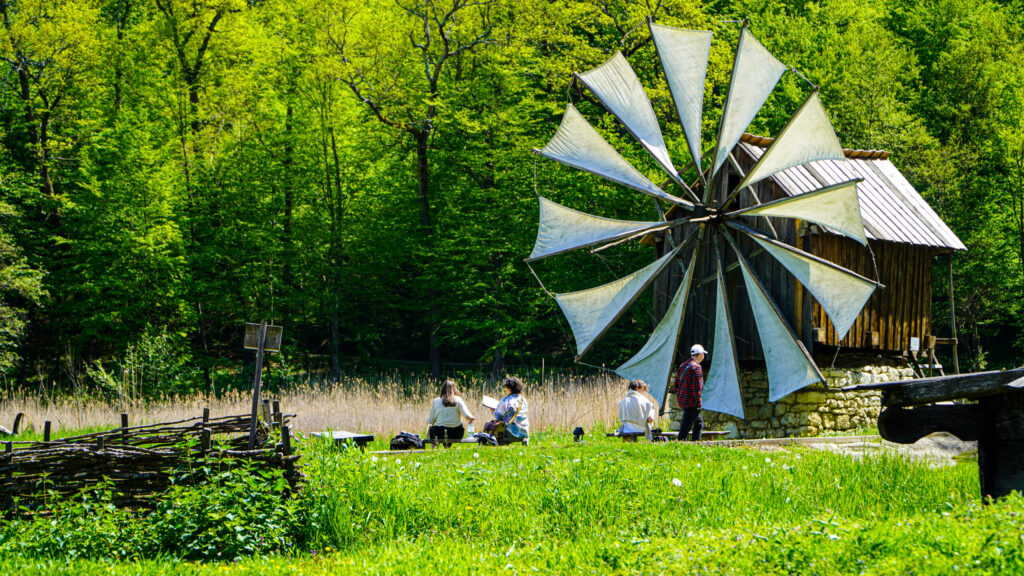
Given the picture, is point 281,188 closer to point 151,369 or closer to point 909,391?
point 151,369

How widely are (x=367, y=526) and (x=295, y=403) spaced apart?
469 inches

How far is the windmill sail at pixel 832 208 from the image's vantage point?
13648 mm

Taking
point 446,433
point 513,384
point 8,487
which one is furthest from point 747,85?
point 8,487

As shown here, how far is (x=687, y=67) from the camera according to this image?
15805mm

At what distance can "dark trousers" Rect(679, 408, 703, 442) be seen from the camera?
13.7m

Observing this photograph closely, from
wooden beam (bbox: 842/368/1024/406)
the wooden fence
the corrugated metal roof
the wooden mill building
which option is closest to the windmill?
the wooden mill building

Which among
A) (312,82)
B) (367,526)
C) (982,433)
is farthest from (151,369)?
(982,433)

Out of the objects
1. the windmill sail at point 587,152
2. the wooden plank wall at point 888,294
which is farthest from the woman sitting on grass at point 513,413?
the wooden plank wall at point 888,294

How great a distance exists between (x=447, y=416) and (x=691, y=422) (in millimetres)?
3682

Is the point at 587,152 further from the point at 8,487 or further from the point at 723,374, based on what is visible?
the point at 8,487

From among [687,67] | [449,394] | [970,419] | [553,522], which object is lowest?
[553,522]

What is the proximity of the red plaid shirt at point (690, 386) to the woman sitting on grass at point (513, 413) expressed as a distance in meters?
2.33

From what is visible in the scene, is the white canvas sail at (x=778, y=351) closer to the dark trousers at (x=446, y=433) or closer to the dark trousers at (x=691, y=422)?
the dark trousers at (x=691, y=422)

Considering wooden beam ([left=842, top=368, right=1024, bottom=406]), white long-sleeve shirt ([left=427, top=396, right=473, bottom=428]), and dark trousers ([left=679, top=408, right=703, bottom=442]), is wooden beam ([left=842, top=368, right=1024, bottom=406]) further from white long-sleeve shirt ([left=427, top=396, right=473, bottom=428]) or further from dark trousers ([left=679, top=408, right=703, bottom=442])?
white long-sleeve shirt ([left=427, top=396, right=473, bottom=428])
